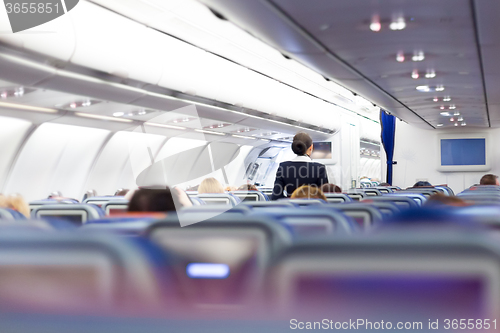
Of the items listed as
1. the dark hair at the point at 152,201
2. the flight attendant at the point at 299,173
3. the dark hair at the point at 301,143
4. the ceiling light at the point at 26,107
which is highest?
the ceiling light at the point at 26,107

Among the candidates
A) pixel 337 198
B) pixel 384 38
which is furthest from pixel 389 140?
pixel 337 198

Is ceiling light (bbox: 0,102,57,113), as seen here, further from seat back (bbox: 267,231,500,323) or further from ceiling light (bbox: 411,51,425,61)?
seat back (bbox: 267,231,500,323)

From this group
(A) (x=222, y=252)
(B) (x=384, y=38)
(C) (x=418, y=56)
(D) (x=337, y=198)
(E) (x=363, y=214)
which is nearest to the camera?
(A) (x=222, y=252)

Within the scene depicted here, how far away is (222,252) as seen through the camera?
1.51 meters

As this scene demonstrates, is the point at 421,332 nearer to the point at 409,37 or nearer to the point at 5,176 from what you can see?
the point at 409,37

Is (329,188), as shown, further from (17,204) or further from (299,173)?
(17,204)

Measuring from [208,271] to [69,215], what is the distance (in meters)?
2.82

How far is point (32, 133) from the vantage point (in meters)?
12.1

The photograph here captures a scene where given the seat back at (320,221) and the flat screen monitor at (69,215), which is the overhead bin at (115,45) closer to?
the flat screen monitor at (69,215)

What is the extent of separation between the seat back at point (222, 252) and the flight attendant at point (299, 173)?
4.01 meters

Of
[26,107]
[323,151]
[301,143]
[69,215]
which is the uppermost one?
[26,107]

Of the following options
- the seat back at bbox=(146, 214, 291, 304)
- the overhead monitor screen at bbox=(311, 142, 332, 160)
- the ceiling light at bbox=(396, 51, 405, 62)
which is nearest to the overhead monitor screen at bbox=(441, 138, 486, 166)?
the overhead monitor screen at bbox=(311, 142, 332, 160)

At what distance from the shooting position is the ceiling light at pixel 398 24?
607 centimetres

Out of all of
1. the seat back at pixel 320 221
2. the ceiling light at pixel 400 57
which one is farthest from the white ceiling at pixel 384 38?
the seat back at pixel 320 221
